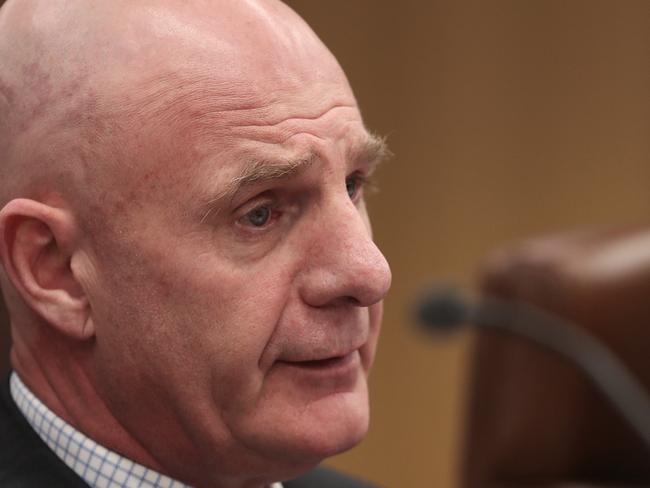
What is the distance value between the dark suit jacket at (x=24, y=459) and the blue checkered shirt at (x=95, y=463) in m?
0.02

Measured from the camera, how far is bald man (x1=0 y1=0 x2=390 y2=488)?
144cm

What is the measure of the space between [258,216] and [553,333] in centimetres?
160

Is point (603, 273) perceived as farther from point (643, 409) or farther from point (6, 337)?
point (6, 337)

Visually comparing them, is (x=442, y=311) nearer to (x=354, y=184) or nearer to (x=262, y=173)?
(x=354, y=184)

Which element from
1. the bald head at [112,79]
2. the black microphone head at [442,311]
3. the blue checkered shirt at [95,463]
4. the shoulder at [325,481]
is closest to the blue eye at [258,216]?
the bald head at [112,79]

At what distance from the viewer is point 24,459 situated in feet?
4.97

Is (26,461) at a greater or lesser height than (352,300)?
lesser

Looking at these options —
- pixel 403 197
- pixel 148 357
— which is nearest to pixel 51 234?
pixel 148 357

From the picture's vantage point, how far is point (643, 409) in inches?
115

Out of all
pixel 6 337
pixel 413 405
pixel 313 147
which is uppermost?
pixel 413 405

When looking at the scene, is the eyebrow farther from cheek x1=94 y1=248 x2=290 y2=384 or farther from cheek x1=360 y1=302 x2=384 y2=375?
cheek x1=360 y1=302 x2=384 y2=375

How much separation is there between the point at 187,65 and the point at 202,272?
24 centimetres

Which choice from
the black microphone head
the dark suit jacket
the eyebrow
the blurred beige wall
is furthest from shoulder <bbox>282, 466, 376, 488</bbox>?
the blurred beige wall

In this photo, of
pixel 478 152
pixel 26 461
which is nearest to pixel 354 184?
pixel 26 461
